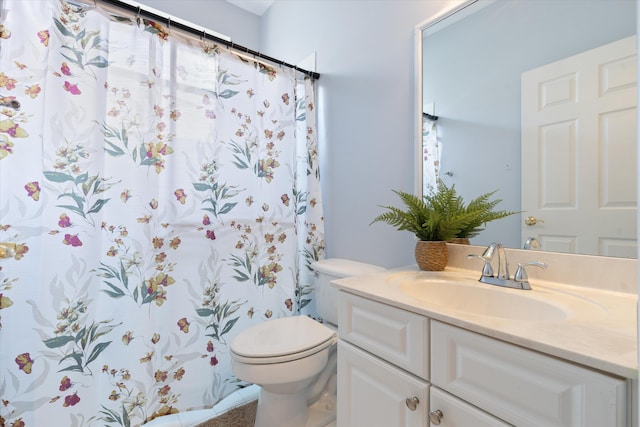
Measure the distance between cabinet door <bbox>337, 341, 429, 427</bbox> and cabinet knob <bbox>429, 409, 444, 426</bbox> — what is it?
0.02m

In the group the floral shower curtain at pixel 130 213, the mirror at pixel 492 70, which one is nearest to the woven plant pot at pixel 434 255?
the mirror at pixel 492 70

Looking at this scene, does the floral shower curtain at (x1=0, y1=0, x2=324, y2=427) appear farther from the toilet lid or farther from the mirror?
the mirror

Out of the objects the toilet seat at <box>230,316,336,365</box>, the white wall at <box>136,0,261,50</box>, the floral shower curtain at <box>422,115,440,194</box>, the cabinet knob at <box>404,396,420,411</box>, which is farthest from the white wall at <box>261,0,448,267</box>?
the cabinet knob at <box>404,396,420,411</box>

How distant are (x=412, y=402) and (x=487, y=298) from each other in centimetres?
40

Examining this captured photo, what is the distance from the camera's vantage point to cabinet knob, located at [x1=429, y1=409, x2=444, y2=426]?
697mm

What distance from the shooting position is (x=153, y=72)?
1322mm

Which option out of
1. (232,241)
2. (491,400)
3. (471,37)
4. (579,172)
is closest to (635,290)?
(579,172)

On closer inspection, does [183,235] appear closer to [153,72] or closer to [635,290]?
[153,72]

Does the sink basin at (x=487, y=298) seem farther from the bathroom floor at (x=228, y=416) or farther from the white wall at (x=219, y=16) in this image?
the white wall at (x=219, y=16)

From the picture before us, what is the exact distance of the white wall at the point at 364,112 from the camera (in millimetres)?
1404

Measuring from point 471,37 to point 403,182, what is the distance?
64 centimetres

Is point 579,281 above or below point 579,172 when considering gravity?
below

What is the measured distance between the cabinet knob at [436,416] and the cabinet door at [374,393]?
0.02m

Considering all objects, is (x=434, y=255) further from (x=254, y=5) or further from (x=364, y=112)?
(x=254, y=5)
